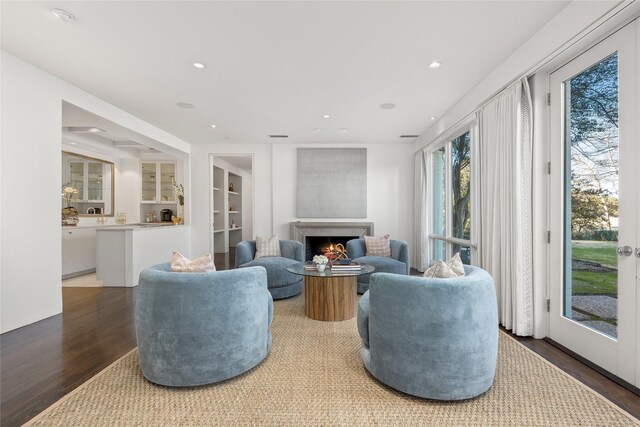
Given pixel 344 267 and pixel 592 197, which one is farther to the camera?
pixel 344 267

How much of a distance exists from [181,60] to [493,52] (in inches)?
122

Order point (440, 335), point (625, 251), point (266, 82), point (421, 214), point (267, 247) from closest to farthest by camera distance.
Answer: point (440, 335), point (625, 251), point (266, 82), point (267, 247), point (421, 214)

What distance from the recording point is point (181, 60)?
2998 mm

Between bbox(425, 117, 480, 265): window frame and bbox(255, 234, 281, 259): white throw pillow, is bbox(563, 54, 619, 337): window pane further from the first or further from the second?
bbox(255, 234, 281, 259): white throw pillow

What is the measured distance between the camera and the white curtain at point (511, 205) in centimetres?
279

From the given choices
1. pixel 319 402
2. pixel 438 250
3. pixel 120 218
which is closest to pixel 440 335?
pixel 319 402

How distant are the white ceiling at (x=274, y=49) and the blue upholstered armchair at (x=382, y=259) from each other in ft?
6.91

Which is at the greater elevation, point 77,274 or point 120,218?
point 120,218

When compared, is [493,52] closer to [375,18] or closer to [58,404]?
[375,18]

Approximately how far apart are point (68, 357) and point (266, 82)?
3279mm

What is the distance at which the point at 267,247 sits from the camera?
4586 millimetres

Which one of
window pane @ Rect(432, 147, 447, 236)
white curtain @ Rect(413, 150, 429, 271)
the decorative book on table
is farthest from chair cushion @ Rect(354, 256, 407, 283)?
white curtain @ Rect(413, 150, 429, 271)

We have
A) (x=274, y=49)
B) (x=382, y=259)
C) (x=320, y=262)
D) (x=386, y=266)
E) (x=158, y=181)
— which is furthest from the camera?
(x=158, y=181)

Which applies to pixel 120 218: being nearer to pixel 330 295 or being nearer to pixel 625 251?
pixel 330 295
